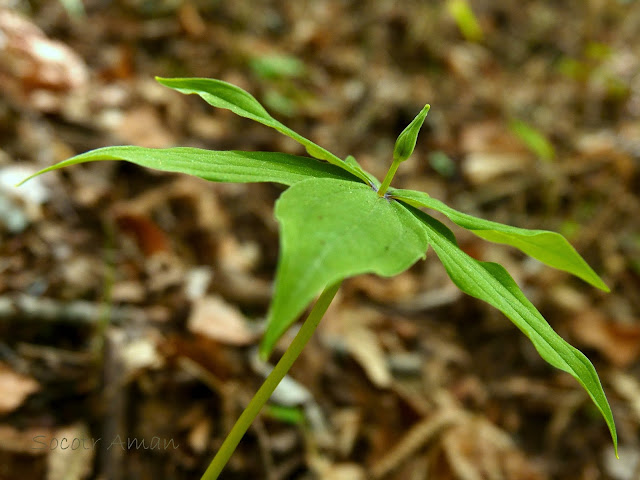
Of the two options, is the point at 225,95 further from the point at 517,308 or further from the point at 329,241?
the point at 517,308

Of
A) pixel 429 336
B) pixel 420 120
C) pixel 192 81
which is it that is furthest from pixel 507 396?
pixel 192 81

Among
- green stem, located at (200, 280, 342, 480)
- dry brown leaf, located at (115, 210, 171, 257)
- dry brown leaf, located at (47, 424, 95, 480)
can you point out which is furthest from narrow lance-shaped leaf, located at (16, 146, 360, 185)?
dry brown leaf, located at (115, 210, 171, 257)

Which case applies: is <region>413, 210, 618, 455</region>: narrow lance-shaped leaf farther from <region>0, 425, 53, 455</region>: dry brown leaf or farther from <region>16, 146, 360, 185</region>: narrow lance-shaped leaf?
<region>0, 425, 53, 455</region>: dry brown leaf

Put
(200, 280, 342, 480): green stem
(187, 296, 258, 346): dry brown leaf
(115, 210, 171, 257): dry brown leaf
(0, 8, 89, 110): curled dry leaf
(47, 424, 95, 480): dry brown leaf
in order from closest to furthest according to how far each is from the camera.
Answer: (200, 280, 342, 480): green stem
(47, 424, 95, 480): dry brown leaf
(187, 296, 258, 346): dry brown leaf
(115, 210, 171, 257): dry brown leaf
(0, 8, 89, 110): curled dry leaf

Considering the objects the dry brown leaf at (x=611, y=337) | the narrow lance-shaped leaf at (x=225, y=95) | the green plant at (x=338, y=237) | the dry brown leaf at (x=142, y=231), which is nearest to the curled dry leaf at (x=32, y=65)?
the dry brown leaf at (x=142, y=231)

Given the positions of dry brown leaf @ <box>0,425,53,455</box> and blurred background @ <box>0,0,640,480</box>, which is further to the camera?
blurred background @ <box>0,0,640,480</box>

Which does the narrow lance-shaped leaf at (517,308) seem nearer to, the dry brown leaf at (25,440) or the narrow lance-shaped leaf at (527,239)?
the narrow lance-shaped leaf at (527,239)
